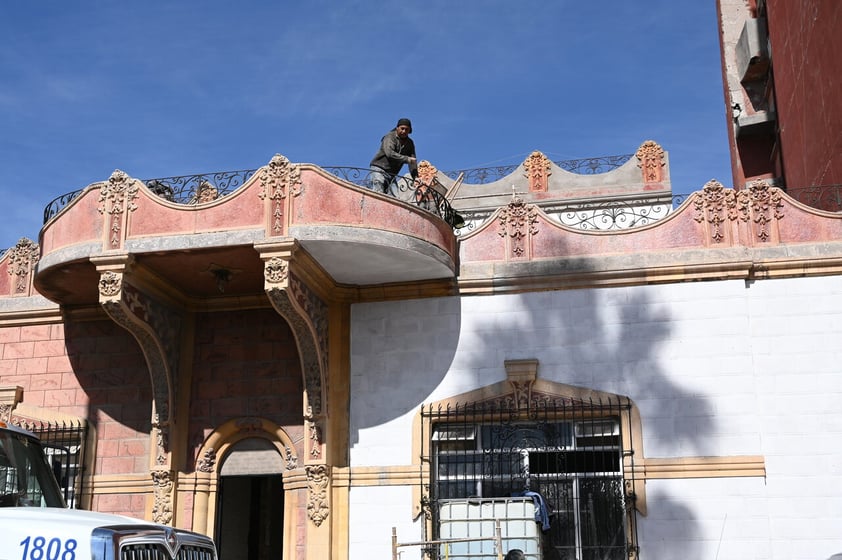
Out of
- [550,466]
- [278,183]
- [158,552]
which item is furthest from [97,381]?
[158,552]

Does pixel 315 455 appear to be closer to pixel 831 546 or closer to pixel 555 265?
pixel 555 265

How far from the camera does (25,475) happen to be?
906cm

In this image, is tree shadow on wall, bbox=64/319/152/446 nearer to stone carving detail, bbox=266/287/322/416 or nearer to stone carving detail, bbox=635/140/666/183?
stone carving detail, bbox=266/287/322/416

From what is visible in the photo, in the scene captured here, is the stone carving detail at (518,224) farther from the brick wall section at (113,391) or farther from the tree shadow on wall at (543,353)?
the brick wall section at (113,391)

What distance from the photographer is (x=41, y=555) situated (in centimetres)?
709

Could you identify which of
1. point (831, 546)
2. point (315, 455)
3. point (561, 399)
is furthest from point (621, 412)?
point (315, 455)

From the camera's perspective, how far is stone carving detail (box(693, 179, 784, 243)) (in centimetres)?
1352

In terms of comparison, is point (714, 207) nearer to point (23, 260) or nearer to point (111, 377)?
point (111, 377)

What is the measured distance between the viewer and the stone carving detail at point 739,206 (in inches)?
532

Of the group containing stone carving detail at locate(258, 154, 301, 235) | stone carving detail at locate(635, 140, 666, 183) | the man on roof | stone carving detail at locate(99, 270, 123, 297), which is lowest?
stone carving detail at locate(99, 270, 123, 297)

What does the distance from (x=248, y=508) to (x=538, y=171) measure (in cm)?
893

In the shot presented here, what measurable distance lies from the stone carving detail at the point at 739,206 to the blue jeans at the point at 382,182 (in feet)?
13.9

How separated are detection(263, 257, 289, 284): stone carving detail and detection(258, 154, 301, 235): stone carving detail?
0.47 m

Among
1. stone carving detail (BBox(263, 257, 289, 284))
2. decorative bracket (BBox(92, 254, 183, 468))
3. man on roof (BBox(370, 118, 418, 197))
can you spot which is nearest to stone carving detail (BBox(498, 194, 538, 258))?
man on roof (BBox(370, 118, 418, 197))
